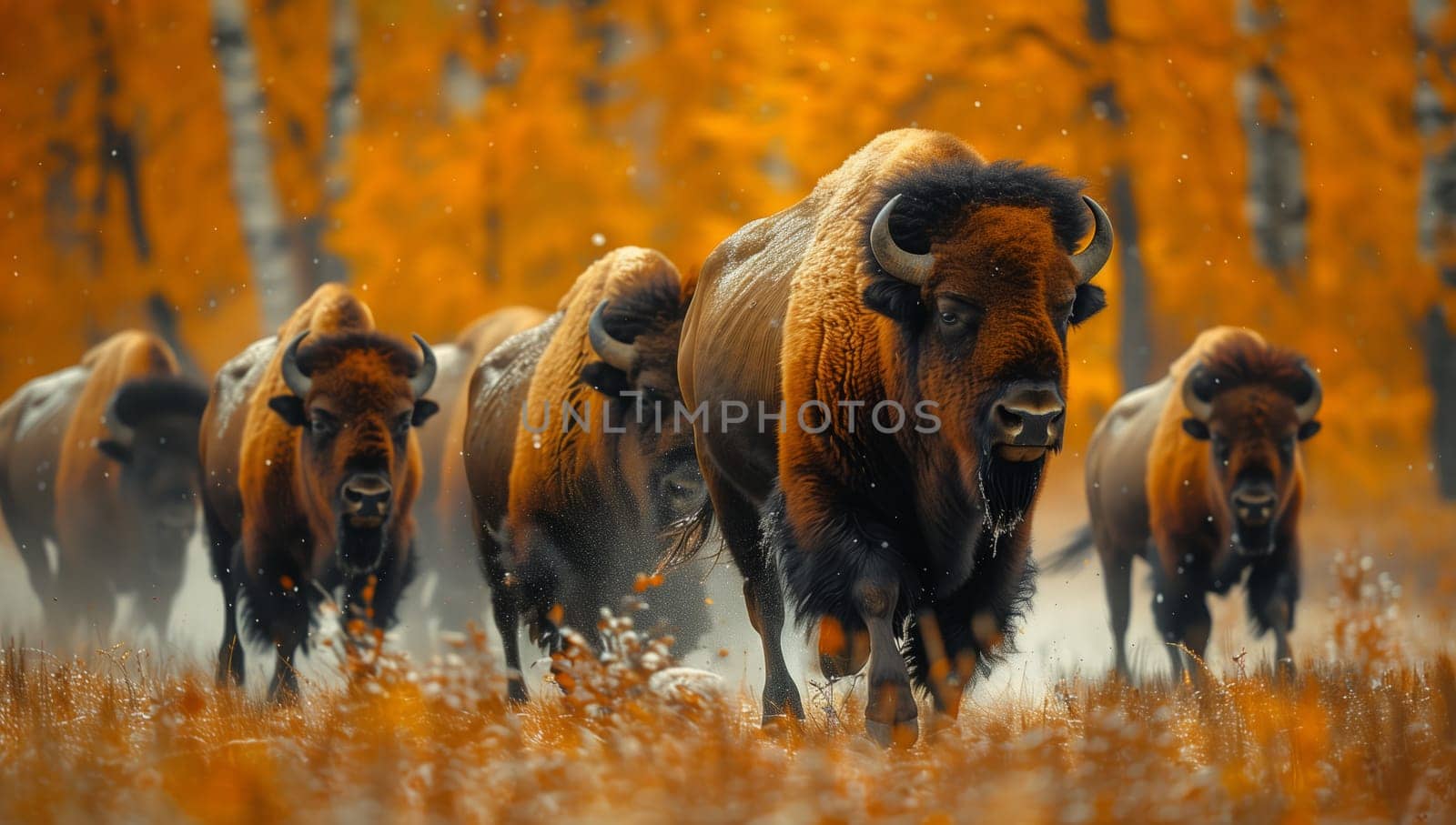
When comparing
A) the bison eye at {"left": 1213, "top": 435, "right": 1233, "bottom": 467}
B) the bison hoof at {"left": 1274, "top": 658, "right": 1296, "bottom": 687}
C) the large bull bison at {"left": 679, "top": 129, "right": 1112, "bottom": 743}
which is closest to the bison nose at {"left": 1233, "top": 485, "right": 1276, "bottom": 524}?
the bison eye at {"left": 1213, "top": 435, "right": 1233, "bottom": 467}

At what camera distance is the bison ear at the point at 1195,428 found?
8703 millimetres

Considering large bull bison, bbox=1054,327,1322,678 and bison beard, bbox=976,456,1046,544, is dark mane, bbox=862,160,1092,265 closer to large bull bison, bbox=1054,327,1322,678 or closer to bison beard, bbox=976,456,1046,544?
bison beard, bbox=976,456,1046,544

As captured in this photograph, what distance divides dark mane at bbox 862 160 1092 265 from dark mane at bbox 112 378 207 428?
6.55 metres

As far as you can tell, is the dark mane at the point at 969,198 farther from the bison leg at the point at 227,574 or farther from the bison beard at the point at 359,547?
the bison leg at the point at 227,574

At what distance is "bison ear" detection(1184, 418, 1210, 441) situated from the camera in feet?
28.6

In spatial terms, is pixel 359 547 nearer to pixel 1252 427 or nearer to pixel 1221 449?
pixel 1221 449

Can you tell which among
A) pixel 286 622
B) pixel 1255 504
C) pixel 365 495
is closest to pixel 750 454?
pixel 365 495

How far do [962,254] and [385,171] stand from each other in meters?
11.8

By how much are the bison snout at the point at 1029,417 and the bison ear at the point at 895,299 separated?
47 cm

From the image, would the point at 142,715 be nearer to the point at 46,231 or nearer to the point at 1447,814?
the point at 1447,814

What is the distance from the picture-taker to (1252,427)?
844cm

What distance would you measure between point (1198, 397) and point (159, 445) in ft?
20.5

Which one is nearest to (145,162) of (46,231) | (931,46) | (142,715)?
(46,231)

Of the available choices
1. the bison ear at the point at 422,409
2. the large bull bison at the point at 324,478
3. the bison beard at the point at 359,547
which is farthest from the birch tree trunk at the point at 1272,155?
the bison beard at the point at 359,547
